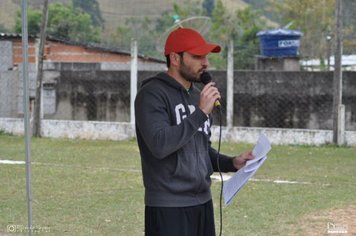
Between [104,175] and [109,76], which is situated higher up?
[109,76]

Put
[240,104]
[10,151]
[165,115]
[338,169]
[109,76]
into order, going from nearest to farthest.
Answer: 1. [165,115]
2. [338,169]
3. [10,151]
4. [240,104]
5. [109,76]

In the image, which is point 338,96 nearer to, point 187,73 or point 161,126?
point 187,73

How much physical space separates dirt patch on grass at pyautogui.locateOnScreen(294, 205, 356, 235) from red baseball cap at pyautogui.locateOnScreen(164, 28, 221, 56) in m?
3.15

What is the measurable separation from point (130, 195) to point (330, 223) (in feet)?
8.27

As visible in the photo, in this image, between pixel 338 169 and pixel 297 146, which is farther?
pixel 297 146

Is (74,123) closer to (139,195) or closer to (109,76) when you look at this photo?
(109,76)

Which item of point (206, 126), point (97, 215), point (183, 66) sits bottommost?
point (97, 215)

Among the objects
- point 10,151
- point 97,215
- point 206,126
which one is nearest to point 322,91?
point 10,151

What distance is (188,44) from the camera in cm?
380

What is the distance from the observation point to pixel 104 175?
1002cm

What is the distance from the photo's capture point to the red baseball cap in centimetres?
378

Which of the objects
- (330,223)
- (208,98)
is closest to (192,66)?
(208,98)

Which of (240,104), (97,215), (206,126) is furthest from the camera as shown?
(240,104)

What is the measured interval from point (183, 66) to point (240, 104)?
11.6m
